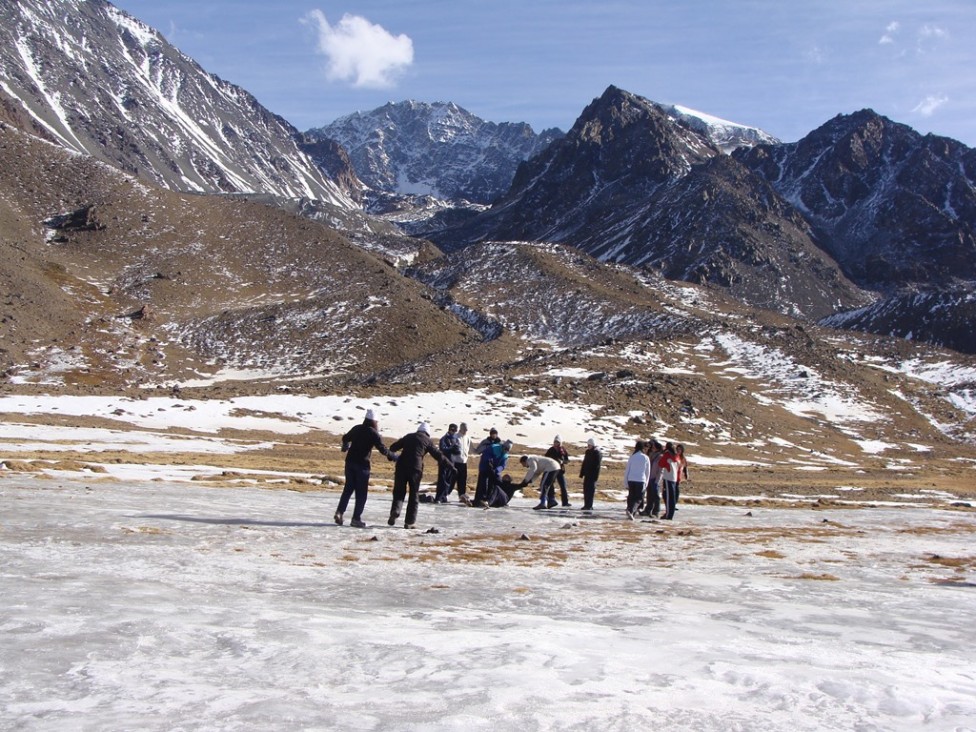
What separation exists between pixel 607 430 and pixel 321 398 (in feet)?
62.2

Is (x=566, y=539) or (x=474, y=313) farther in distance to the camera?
(x=474, y=313)

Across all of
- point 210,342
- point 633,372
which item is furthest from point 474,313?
point 633,372

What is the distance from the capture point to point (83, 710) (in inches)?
236

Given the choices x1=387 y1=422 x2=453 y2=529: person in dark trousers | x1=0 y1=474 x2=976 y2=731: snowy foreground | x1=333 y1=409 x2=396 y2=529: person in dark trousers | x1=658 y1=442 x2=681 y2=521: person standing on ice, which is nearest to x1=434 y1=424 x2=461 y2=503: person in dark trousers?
x1=658 y1=442 x2=681 y2=521: person standing on ice

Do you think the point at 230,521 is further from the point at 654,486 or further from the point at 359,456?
the point at 654,486

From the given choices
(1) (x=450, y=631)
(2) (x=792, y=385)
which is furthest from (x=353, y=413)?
(1) (x=450, y=631)

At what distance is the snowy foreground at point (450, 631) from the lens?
638cm

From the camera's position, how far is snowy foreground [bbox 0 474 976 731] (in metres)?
6.38

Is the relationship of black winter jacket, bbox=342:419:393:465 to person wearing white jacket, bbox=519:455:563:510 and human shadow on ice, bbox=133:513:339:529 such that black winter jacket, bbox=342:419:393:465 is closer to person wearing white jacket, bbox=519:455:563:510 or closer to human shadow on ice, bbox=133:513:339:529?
human shadow on ice, bbox=133:513:339:529

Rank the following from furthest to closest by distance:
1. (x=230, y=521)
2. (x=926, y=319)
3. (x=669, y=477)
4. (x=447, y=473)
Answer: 1. (x=926, y=319)
2. (x=447, y=473)
3. (x=669, y=477)
4. (x=230, y=521)

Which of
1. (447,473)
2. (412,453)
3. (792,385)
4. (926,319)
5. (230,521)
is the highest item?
(926,319)

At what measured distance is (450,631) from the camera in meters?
8.56

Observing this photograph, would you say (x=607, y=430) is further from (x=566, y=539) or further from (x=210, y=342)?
(x=210, y=342)

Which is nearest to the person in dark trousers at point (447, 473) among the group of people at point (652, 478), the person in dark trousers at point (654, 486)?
the group of people at point (652, 478)
